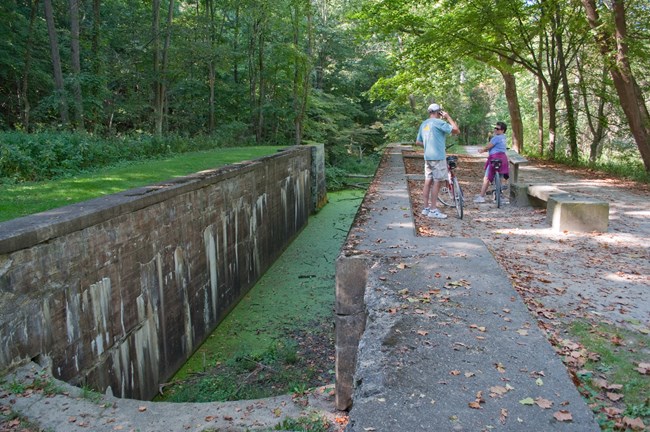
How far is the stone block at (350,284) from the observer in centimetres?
491

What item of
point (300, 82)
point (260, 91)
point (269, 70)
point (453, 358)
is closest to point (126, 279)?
point (453, 358)

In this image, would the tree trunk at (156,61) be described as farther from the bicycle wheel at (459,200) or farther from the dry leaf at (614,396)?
the dry leaf at (614,396)

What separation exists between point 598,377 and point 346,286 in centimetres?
223

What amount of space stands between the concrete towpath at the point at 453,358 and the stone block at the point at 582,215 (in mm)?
3095

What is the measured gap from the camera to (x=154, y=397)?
7.22m

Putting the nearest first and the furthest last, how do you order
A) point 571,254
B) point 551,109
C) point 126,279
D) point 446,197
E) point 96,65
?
1. point 126,279
2. point 571,254
3. point 446,197
4. point 96,65
5. point 551,109

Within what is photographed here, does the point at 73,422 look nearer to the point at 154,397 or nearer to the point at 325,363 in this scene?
the point at 154,397

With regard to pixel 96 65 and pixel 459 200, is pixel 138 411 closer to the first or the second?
pixel 459 200

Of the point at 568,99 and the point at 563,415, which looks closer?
the point at 563,415

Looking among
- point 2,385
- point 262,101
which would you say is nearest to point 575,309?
point 2,385

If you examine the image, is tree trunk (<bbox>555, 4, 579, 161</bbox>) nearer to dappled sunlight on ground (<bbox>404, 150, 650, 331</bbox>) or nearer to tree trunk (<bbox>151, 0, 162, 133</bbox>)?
dappled sunlight on ground (<bbox>404, 150, 650, 331</bbox>)

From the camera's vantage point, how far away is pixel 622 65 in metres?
13.0

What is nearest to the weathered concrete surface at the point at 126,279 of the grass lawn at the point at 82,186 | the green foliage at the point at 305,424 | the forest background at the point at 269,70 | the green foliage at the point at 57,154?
the grass lawn at the point at 82,186

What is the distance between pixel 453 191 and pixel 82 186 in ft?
20.6
